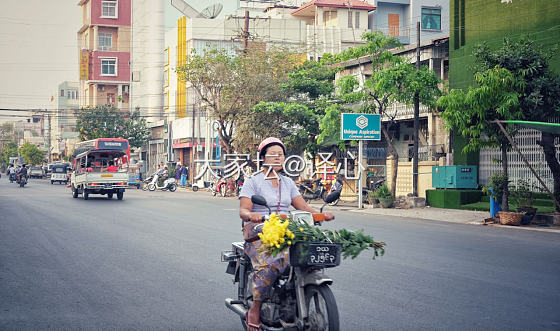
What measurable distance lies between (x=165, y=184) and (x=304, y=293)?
35491mm

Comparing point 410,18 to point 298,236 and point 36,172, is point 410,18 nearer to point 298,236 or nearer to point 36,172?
point 36,172

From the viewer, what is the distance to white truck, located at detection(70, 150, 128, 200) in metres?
27.5

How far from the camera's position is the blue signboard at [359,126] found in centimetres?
2384

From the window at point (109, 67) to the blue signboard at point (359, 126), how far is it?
2480 inches

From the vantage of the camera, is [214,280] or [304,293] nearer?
[304,293]

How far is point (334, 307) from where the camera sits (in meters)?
4.54

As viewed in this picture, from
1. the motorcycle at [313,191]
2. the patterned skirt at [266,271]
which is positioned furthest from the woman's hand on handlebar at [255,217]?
the motorcycle at [313,191]

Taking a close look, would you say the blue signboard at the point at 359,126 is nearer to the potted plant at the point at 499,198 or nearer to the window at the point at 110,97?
the potted plant at the point at 499,198

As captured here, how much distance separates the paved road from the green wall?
845 centimetres

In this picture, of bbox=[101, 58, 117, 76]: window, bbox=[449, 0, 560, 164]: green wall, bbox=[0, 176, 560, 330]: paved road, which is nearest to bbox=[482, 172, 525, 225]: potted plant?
bbox=[0, 176, 560, 330]: paved road

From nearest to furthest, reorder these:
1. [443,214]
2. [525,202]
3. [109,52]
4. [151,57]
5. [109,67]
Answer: [525,202]
[443,214]
[151,57]
[109,52]
[109,67]

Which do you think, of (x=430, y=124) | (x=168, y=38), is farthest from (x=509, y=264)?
(x=168, y=38)

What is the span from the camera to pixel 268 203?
5285 millimetres

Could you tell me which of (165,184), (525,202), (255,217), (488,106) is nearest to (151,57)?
(165,184)
